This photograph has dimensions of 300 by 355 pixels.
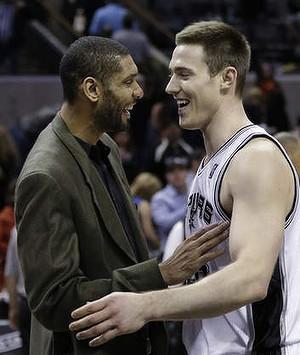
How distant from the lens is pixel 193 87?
3709mm

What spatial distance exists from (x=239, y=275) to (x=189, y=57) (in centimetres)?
83

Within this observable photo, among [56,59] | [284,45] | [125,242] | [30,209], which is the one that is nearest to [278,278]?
[125,242]

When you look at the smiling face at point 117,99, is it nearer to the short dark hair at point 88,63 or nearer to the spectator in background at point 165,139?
the short dark hair at point 88,63

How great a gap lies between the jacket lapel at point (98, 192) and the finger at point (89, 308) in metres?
0.49

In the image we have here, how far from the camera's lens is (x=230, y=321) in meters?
3.74

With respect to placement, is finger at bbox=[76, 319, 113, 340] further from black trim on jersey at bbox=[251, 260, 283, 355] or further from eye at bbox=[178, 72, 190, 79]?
eye at bbox=[178, 72, 190, 79]

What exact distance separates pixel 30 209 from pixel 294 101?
13.2 metres

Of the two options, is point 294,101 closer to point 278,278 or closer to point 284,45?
point 284,45

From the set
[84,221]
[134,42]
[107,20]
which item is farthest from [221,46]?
[107,20]

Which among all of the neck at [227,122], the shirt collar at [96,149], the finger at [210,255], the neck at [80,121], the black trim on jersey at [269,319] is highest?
the neck at [227,122]

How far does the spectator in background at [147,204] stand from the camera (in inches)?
342

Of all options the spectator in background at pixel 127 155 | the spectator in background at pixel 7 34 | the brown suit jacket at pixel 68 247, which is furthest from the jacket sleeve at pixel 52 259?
the spectator in background at pixel 7 34

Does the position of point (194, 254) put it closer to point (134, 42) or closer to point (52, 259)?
point (52, 259)

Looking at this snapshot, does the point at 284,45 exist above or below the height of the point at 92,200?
below
